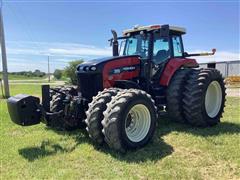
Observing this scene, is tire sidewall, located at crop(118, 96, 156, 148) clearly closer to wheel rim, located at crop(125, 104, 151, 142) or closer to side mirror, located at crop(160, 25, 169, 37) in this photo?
wheel rim, located at crop(125, 104, 151, 142)

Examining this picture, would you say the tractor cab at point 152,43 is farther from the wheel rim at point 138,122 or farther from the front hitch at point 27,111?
the front hitch at point 27,111

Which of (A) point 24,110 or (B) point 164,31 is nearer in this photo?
(A) point 24,110

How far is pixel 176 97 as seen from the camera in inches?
301

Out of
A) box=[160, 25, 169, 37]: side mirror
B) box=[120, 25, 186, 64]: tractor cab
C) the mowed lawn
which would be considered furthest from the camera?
box=[120, 25, 186, 64]: tractor cab

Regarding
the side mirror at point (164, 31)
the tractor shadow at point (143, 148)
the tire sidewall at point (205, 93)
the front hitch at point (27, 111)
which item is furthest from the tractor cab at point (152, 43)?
the front hitch at point (27, 111)

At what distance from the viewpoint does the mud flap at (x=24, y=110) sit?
243 inches

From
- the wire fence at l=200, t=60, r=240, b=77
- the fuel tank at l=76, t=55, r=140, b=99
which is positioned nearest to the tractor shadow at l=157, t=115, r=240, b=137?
the fuel tank at l=76, t=55, r=140, b=99

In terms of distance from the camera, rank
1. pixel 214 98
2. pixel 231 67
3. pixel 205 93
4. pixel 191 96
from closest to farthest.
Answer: pixel 191 96 → pixel 205 93 → pixel 214 98 → pixel 231 67

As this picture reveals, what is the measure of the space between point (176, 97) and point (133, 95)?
1965 millimetres

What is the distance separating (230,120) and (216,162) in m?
3.99

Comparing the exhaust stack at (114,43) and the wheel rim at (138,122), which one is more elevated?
the exhaust stack at (114,43)

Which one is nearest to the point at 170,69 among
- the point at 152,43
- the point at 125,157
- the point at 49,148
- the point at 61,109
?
the point at 152,43

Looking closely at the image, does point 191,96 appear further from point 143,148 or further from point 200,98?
point 143,148

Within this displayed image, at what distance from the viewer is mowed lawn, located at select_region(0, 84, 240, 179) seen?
16.1ft
